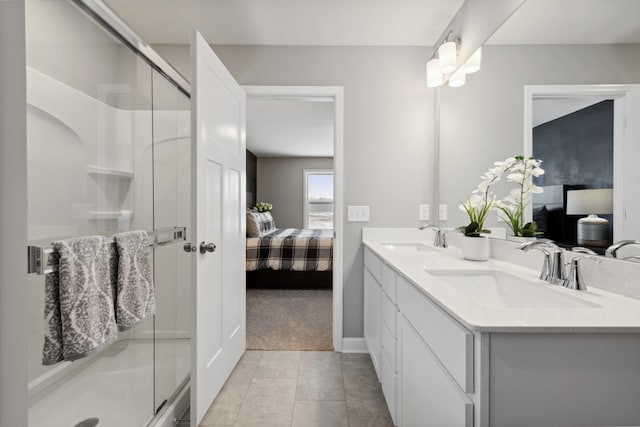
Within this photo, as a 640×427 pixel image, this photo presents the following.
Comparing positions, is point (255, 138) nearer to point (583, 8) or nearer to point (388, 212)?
point (388, 212)

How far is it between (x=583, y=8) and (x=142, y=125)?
79.2 inches

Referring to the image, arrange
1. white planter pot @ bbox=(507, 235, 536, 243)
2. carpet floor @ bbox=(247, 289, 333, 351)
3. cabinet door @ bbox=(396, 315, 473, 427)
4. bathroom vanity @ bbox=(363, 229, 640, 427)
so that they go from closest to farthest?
bathroom vanity @ bbox=(363, 229, 640, 427)
cabinet door @ bbox=(396, 315, 473, 427)
white planter pot @ bbox=(507, 235, 536, 243)
carpet floor @ bbox=(247, 289, 333, 351)

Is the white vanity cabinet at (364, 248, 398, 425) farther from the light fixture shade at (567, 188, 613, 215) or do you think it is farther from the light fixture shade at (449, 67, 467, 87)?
the light fixture shade at (449, 67, 467, 87)

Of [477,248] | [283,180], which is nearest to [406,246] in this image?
[477,248]

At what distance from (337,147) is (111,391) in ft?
6.37

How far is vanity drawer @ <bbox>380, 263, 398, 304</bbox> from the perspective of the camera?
1416 mm

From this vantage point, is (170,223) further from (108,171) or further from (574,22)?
(574,22)

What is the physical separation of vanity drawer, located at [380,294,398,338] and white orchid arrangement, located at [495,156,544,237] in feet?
2.19

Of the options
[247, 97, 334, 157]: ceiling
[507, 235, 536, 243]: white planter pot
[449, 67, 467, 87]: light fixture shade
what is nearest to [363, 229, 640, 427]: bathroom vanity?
[507, 235, 536, 243]: white planter pot

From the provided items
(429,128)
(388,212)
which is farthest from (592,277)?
(429,128)

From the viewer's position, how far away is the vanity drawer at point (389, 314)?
1396 mm

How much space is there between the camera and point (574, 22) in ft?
3.53

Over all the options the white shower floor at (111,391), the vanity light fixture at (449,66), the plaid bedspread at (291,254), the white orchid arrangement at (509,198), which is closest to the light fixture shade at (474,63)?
the vanity light fixture at (449,66)

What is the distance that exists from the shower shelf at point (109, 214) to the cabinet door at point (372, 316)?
1450 millimetres
